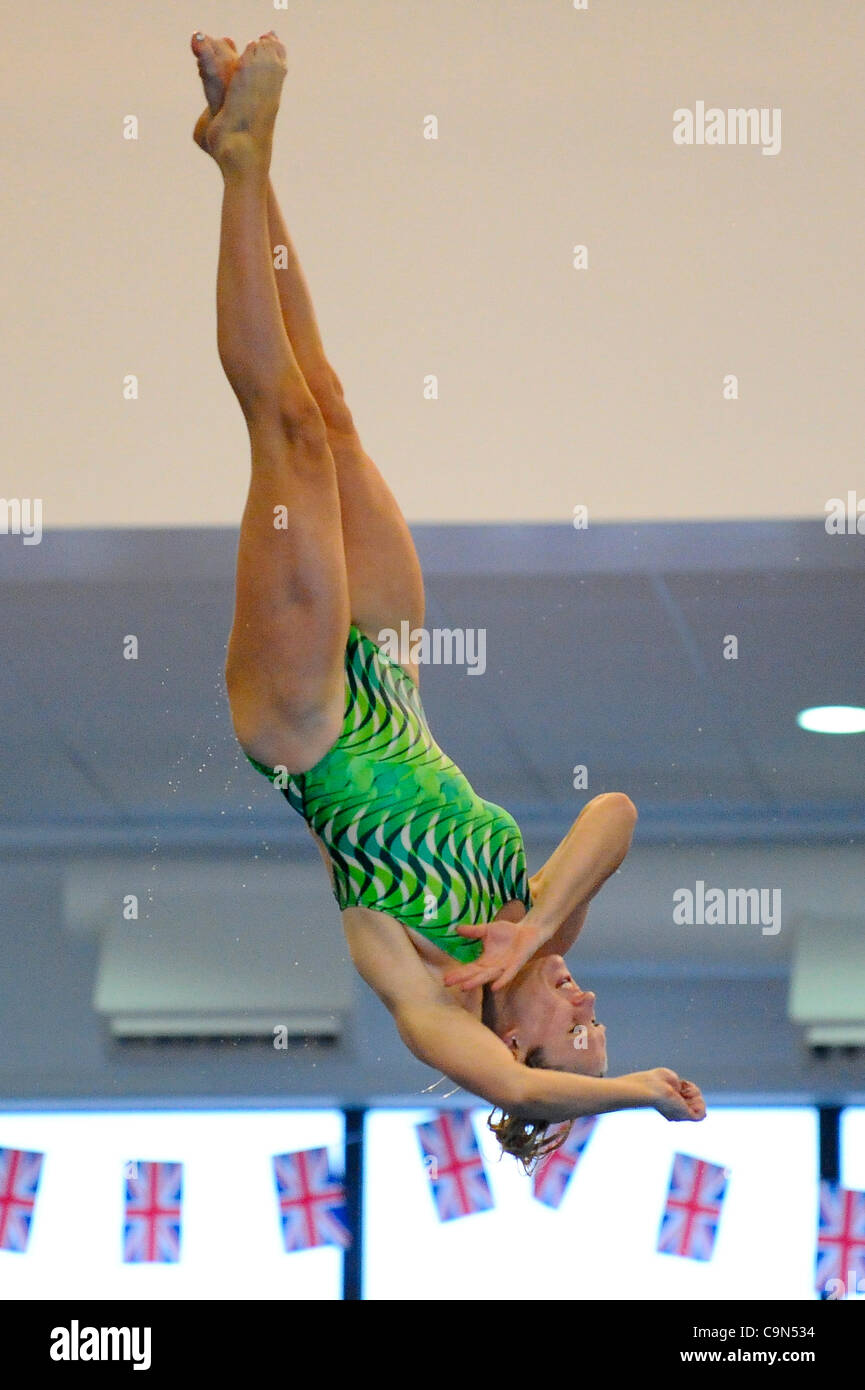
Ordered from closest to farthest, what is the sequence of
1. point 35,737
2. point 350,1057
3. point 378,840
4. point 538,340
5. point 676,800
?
point 378,840 → point 538,340 → point 35,737 → point 676,800 → point 350,1057

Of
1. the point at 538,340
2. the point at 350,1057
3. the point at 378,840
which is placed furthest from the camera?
the point at 350,1057

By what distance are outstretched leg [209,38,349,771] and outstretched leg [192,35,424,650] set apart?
0.66ft

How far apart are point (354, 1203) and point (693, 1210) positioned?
1.21m

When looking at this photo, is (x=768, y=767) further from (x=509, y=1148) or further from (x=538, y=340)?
(x=509, y=1148)

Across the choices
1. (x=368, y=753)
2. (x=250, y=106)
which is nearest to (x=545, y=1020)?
(x=368, y=753)

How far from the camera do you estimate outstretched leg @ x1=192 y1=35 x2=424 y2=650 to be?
3105 mm

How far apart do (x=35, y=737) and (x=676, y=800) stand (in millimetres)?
2131

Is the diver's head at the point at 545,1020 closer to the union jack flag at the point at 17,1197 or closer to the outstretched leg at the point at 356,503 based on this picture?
the outstretched leg at the point at 356,503

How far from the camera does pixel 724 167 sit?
167 inches

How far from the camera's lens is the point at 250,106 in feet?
9.12

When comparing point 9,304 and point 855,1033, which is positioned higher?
point 9,304

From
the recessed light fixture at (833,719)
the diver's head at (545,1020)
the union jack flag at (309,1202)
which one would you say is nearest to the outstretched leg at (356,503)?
the diver's head at (545,1020)

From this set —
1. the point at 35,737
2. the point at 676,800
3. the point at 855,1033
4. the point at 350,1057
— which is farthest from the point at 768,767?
the point at 35,737

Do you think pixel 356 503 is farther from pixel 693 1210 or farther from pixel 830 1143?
pixel 830 1143
